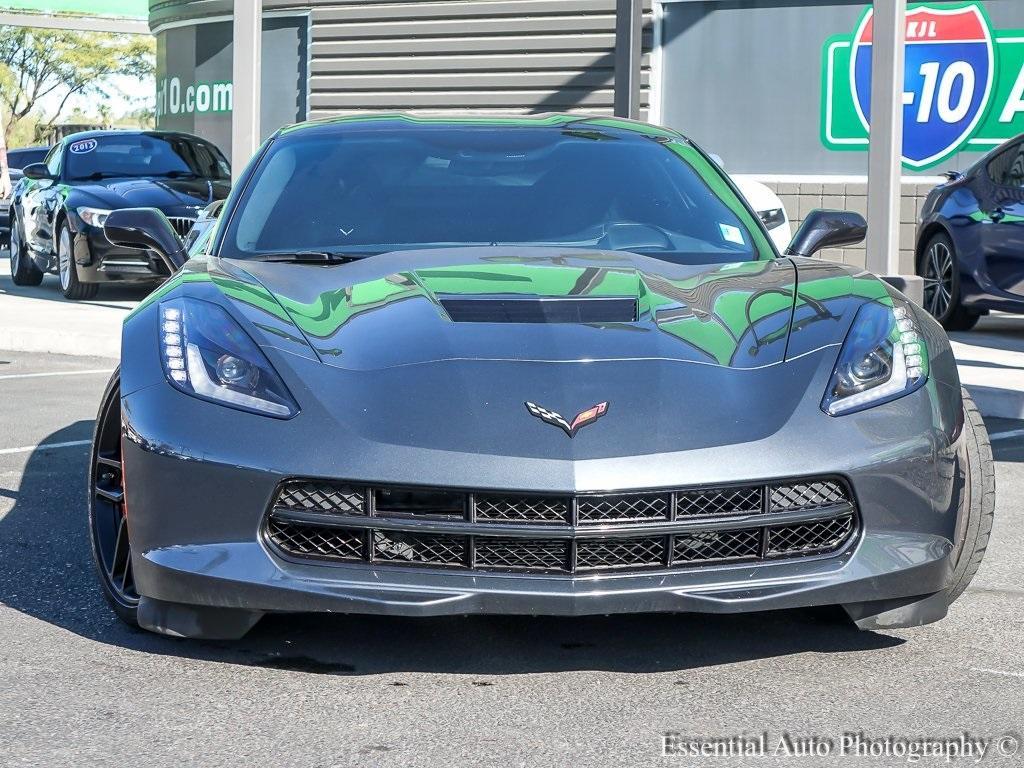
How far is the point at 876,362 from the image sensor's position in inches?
142

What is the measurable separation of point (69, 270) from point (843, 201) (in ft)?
24.6

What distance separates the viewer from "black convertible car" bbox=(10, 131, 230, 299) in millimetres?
13516

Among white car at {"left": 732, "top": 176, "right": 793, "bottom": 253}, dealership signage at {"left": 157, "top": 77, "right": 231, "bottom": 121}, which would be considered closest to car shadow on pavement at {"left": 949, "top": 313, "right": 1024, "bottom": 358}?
white car at {"left": 732, "top": 176, "right": 793, "bottom": 253}

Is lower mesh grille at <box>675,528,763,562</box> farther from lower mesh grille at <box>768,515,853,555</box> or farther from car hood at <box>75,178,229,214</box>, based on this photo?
car hood at <box>75,178,229,214</box>

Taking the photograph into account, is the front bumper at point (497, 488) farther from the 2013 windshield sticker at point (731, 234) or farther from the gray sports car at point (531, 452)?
the 2013 windshield sticker at point (731, 234)

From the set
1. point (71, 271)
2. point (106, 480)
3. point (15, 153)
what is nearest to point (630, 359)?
point (106, 480)

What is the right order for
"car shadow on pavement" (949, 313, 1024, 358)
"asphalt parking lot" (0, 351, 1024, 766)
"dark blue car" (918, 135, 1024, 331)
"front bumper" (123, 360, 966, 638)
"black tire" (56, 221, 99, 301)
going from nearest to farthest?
"asphalt parking lot" (0, 351, 1024, 766) → "front bumper" (123, 360, 966, 638) → "dark blue car" (918, 135, 1024, 331) → "car shadow on pavement" (949, 313, 1024, 358) → "black tire" (56, 221, 99, 301)

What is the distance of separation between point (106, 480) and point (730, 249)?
187 centimetres

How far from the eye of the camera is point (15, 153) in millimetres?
27234

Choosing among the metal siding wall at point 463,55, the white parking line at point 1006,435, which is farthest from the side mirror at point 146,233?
the metal siding wall at point 463,55

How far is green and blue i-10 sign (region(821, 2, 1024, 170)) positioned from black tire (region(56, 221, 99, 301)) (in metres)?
7.63

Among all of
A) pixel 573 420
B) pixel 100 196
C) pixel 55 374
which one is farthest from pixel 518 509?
pixel 100 196

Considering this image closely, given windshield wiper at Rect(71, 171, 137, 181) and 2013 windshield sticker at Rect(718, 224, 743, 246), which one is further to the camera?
windshield wiper at Rect(71, 171, 137, 181)

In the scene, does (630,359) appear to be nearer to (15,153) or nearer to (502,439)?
(502,439)
